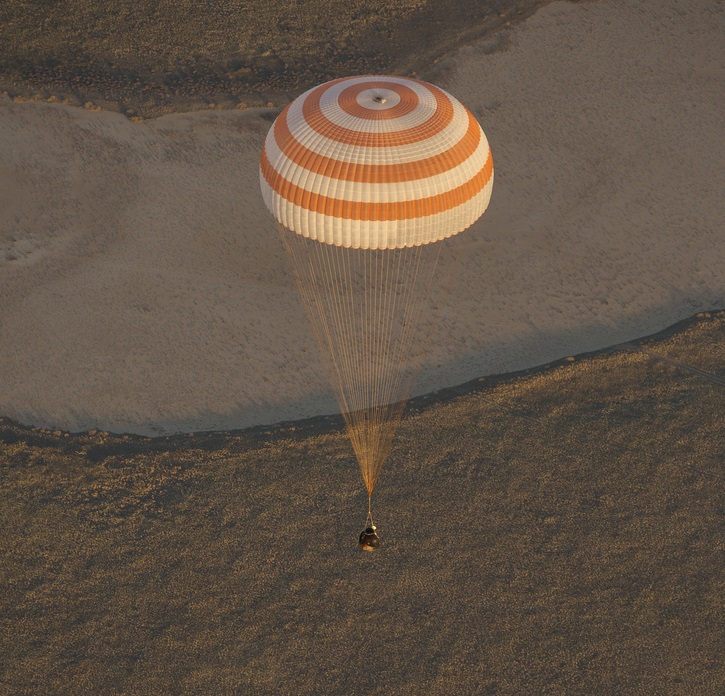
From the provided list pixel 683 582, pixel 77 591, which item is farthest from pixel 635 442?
pixel 77 591

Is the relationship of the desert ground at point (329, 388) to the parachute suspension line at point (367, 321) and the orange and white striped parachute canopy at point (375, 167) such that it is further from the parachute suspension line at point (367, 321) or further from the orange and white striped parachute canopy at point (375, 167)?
the orange and white striped parachute canopy at point (375, 167)

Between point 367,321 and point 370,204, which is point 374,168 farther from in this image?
point 367,321

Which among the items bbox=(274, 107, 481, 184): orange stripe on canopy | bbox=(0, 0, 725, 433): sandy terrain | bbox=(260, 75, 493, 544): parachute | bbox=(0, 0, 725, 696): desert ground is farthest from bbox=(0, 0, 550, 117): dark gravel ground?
bbox=(274, 107, 481, 184): orange stripe on canopy

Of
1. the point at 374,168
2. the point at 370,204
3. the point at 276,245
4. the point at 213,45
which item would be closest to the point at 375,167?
the point at 374,168

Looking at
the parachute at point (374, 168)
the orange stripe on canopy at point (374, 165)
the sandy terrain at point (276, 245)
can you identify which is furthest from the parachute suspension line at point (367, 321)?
the orange stripe on canopy at point (374, 165)

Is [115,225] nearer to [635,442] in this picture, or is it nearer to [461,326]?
[461,326]

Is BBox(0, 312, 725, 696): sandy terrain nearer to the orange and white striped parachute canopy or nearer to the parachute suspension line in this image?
the parachute suspension line
